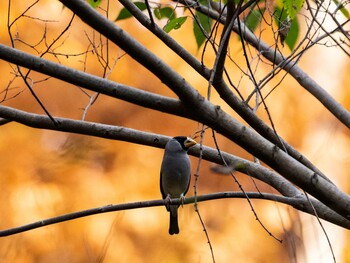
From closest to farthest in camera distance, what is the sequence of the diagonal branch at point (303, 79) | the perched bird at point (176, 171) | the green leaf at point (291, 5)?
the green leaf at point (291, 5) < the diagonal branch at point (303, 79) < the perched bird at point (176, 171)

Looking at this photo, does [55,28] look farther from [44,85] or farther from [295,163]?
[295,163]

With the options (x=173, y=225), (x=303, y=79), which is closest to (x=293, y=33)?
(x=303, y=79)

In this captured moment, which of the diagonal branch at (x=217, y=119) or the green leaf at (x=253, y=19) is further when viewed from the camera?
the green leaf at (x=253, y=19)

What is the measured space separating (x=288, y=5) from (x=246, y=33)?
34.9 inches

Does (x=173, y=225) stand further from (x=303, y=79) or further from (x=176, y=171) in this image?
(x=303, y=79)

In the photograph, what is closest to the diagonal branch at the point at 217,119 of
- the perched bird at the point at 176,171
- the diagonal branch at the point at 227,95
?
the diagonal branch at the point at 227,95

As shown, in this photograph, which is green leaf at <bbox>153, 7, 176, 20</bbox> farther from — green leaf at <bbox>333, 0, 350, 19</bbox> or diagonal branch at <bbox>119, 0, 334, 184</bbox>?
green leaf at <bbox>333, 0, 350, 19</bbox>

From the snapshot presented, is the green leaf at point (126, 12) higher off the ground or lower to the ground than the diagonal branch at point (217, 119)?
higher

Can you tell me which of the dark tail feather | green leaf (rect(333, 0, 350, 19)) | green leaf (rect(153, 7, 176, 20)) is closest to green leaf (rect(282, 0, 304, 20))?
green leaf (rect(333, 0, 350, 19))

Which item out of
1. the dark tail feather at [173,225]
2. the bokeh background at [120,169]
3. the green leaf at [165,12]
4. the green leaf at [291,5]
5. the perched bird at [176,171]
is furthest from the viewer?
the bokeh background at [120,169]

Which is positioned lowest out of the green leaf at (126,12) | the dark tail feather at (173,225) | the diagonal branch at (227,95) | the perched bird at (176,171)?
the diagonal branch at (227,95)

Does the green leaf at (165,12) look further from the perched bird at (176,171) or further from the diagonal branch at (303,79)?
the perched bird at (176,171)

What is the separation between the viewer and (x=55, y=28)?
5.80 metres

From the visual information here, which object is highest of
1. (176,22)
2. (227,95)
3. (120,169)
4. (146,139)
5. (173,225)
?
(120,169)
